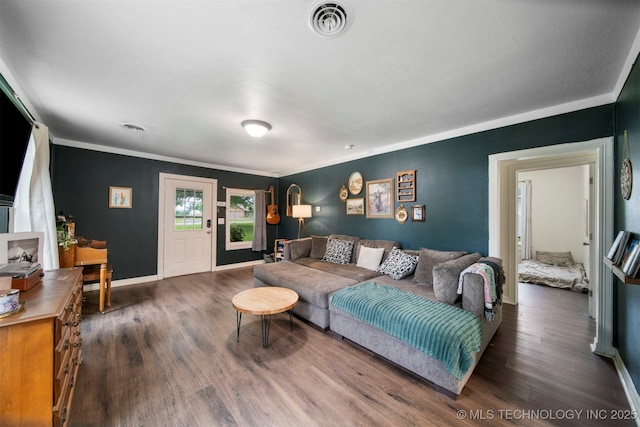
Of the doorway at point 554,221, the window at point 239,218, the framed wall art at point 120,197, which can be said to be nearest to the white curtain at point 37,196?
the framed wall art at point 120,197

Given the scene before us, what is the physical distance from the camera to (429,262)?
2826 millimetres

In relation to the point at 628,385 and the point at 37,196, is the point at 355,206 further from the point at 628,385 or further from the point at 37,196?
the point at 37,196

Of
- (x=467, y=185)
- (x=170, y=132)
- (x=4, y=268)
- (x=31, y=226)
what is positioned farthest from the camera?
(x=170, y=132)

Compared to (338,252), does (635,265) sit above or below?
above

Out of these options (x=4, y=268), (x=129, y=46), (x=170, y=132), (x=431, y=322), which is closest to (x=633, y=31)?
(x=431, y=322)

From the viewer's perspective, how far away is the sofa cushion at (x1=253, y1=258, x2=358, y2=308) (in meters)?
2.64

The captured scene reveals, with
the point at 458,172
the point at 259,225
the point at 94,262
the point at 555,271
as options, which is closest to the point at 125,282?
the point at 94,262

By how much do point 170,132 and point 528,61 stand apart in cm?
386

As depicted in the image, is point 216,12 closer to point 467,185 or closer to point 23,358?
point 23,358

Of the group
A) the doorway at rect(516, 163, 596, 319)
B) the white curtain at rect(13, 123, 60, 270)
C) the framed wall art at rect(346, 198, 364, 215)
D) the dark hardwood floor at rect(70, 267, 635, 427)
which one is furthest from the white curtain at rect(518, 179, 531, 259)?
the white curtain at rect(13, 123, 60, 270)

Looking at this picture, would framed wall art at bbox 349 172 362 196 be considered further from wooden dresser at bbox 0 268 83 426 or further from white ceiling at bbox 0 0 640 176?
wooden dresser at bbox 0 268 83 426

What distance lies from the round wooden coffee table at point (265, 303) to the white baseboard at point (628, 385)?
248 centimetres

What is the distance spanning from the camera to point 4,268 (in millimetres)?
1332

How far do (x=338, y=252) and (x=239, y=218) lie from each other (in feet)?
9.28
